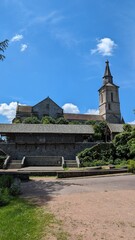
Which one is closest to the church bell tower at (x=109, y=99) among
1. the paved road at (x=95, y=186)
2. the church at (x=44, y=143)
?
the church at (x=44, y=143)

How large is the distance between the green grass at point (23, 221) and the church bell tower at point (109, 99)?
65534 mm

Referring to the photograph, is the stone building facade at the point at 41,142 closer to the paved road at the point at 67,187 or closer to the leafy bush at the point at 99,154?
the leafy bush at the point at 99,154

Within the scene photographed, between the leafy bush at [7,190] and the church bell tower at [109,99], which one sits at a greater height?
the church bell tower at [109,99]

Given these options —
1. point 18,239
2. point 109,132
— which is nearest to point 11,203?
point 18,239

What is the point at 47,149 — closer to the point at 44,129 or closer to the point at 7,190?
the point at 44,129

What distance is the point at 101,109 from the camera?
7706 centimetres

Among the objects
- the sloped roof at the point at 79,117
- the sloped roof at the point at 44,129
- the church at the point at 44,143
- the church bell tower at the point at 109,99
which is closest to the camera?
the church at the point at 44,143

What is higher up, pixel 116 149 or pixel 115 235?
pixel 116 149

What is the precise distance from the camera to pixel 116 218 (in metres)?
7.09

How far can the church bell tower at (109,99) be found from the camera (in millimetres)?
73000

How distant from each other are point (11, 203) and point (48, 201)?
1397 mm

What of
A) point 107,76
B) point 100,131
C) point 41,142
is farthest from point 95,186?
point 107,76

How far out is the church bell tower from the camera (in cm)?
7300

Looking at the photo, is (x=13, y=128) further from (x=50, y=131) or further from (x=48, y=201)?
(x=48, y=201)
